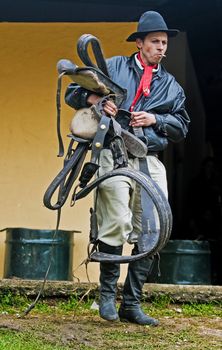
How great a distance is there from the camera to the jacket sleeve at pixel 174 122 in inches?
176

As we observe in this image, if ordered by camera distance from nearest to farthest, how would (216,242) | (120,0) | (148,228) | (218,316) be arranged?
(148,228)
(218,316)
(120,0)
(216,242)

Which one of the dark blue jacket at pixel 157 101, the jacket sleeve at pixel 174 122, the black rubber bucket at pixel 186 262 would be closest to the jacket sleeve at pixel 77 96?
the dark blue jacket at pixel 157 101

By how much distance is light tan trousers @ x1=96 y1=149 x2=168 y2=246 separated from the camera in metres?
4.34

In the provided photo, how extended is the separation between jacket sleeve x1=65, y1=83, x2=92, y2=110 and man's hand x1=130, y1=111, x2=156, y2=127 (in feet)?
0.96

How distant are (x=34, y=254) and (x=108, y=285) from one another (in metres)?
1.64

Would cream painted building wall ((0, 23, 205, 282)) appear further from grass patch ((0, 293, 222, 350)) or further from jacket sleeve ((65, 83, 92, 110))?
jacket sleeve ((65, 83, 92, 110))

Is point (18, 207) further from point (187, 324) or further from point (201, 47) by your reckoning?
point (201, 47)

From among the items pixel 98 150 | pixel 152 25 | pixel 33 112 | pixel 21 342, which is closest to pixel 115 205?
pixel 98 150

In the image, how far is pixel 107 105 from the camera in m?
4.21

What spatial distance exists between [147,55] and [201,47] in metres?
4.78

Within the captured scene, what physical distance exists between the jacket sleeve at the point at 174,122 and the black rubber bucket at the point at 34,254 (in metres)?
1.73

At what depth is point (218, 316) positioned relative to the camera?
5145mm

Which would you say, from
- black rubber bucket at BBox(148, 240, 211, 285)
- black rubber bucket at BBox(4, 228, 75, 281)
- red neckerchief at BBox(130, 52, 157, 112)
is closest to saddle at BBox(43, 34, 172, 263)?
red neckerchief at BBox(130, 52, 157, 112)

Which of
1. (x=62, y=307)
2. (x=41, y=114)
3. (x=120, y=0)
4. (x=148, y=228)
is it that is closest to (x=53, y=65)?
(x=41, y=114)
